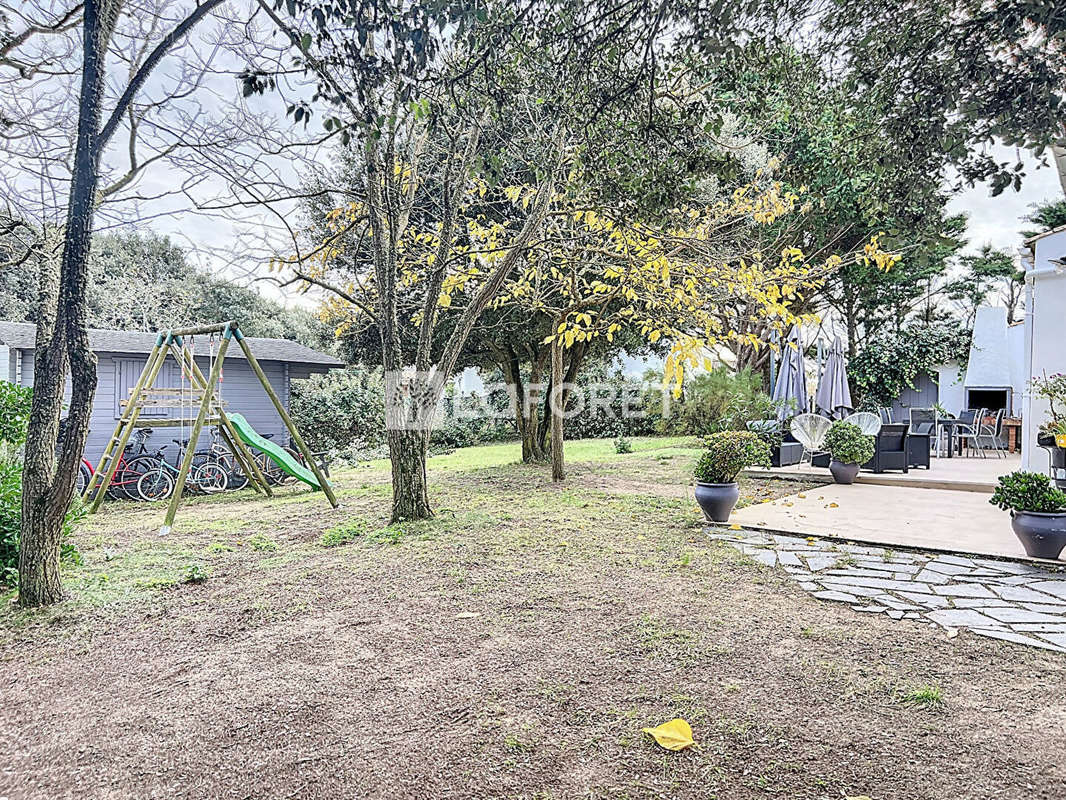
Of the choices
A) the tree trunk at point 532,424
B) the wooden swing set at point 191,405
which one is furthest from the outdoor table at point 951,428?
the wooden swing set at point 191,405

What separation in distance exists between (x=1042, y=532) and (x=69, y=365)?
702cm

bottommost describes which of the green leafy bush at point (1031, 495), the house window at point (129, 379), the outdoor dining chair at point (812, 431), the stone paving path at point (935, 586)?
the stone paving path at point (935, 586)

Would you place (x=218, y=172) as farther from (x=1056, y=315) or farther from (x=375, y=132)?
(x=1056, y=315)

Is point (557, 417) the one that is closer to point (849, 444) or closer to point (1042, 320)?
point (849, 444)

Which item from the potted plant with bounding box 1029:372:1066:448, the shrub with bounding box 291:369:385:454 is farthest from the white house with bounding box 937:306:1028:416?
the shrub with bounding box 291:369:385:454

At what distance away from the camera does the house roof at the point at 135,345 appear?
403 inches

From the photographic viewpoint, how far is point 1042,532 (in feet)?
15.7

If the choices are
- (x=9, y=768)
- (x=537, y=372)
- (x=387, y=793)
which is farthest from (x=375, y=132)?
(x=537, y=372)

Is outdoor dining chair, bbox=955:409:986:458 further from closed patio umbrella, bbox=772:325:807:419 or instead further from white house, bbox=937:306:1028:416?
closed patio umbrella, bbox=772:325:807:419

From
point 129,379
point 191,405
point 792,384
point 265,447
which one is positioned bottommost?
point 265,447

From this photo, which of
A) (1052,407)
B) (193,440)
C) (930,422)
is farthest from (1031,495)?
(930,422)

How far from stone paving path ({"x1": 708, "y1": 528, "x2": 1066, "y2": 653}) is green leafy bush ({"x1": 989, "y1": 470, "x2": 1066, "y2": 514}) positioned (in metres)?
0.46

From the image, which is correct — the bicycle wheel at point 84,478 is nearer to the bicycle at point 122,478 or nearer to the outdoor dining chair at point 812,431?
the bicycle at point 122,478

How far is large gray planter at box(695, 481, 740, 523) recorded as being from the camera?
21.1 feet
